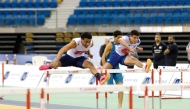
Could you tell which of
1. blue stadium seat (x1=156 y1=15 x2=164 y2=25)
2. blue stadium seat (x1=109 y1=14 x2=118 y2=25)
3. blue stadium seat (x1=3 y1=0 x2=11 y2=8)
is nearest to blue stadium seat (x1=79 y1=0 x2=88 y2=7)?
blue stadium seat (x1=109 y1=14 x2=118 y2=25)

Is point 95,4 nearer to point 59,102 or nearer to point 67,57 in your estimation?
point 59,102

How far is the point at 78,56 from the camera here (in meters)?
12.4

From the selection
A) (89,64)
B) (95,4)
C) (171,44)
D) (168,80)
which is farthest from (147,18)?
(89,64)

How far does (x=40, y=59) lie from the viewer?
2794 centimetres

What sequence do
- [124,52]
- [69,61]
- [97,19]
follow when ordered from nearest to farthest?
[69,61] → [124,52] → [97,19]

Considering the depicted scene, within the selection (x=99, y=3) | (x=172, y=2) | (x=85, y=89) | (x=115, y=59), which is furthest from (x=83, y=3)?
(x=85, y=89)

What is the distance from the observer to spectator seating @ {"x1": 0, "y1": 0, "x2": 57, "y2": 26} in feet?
104

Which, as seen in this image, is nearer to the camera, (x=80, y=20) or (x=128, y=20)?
(x=128, y=20)

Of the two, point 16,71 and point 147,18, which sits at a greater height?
point 147,18

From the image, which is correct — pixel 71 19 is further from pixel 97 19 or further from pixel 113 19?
pixel 113 19

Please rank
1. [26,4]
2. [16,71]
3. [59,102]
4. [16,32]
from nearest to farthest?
1. [59,102]
2. [16,71]
3. [16,32]
4. [26,4]

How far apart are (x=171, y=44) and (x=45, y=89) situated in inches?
482

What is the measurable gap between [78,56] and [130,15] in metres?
16.8

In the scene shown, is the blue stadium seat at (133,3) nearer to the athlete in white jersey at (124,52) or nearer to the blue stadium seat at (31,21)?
the blue stadium seat at (31,21)
